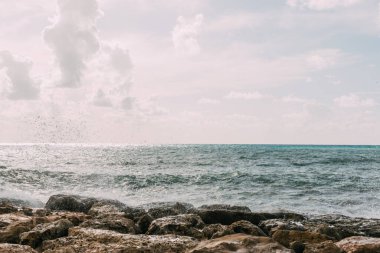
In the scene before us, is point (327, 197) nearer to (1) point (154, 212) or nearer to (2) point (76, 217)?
(1) point (154, 212)

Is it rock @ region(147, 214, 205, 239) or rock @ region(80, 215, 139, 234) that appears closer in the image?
rock @ region(80, 215, 139, 234)

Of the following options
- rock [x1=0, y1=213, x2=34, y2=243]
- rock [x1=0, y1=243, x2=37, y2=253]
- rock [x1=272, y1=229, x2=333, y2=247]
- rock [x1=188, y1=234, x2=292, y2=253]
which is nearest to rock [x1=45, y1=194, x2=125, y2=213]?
rock [x1=0, y1=213, x2=34, y2=243]

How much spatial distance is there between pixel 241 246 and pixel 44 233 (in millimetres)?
4839

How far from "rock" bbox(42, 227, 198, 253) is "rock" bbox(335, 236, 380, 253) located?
11.2ft

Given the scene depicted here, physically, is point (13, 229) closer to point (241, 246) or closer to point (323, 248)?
point (241, 246)

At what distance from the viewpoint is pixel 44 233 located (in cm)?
923

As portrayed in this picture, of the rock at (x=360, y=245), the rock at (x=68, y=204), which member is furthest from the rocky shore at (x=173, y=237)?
the rock at (x=68, y=204)

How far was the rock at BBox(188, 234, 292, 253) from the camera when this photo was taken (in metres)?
6.96

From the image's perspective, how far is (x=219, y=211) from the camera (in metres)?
14.3

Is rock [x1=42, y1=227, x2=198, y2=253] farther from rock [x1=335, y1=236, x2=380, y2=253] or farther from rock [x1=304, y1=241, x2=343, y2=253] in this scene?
rock [x1=335, y1=236, x2=380, y2=253]

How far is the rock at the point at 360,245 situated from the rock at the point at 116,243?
341 cm

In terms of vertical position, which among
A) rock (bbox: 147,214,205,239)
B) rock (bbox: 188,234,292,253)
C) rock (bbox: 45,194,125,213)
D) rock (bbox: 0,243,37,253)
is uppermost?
rock (bbox: 188,234,292,253)

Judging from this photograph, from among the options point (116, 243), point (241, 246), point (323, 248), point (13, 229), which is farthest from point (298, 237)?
point (13, 229)

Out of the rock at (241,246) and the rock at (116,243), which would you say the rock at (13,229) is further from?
the rock at (241,246)
